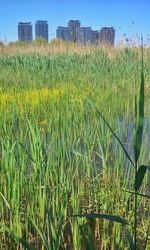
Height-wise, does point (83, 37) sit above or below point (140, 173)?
above

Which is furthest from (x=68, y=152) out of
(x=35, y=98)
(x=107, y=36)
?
(x=107, y=36)

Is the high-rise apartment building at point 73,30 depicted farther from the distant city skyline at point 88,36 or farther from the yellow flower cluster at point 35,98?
the yellow flower cluster at point 35,98

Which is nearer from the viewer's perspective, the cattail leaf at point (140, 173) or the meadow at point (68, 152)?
the cattail leaf at point (140, 173)

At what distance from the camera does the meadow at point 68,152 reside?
190 cm

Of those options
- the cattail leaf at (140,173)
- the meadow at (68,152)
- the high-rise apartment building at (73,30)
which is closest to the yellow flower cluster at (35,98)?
the meadow at (68,152)

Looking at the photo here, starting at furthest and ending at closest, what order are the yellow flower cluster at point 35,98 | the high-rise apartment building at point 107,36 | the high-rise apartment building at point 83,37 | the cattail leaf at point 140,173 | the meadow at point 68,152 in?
the high-rise apartment building at point 83,37
the high-rise apartment building at point 107,36
the yellow flower cluster at point 35,98
the meadow at point 68,152
the cattail leaf at point 140,173

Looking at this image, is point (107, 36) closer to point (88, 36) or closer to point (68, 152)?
point (88, 36)

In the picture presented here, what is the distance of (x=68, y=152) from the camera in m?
2.63

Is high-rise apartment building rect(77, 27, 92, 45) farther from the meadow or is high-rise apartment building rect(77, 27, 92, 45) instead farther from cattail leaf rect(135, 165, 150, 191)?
cattail leaf rect(135, 165, 150, 191)

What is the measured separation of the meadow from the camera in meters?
1.90

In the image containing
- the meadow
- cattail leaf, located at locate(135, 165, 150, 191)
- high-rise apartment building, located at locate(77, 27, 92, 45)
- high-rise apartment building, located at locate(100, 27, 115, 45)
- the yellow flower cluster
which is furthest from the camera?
high-rise apartment building, located at locate(77, 27, 92, 45)

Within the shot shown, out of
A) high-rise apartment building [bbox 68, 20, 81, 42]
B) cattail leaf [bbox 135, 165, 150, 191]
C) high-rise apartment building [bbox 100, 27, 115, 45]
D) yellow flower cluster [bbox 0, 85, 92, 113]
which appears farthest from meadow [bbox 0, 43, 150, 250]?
high-rise apartment building [bbox 68, 20, 81, 42]

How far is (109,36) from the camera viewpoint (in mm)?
13266

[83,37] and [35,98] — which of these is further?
[83,37]
